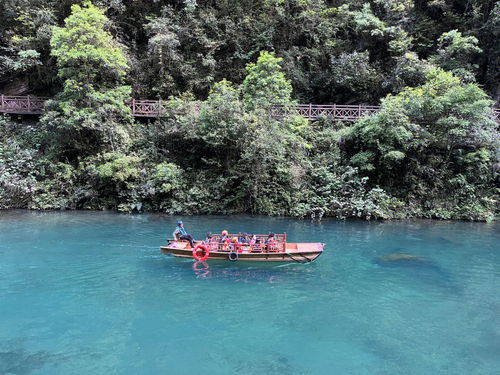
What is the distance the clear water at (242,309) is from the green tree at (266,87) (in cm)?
1061

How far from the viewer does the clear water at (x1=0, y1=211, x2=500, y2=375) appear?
8.41 metres

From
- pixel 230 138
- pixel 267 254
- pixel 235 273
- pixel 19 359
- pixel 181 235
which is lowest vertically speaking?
pixel 19 359

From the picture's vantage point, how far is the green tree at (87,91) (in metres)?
22.8

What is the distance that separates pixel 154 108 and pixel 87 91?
4.80m

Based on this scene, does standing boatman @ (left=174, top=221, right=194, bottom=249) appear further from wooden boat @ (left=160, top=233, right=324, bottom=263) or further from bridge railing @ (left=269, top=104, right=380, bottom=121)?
bridge railing @ (left=269, top=104, right=380, bottom=121)

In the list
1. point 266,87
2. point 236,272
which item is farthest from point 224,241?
point 266,87

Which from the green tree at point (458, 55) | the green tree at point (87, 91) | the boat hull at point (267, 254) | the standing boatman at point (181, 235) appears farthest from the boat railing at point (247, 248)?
the green tree at point (458, 55)

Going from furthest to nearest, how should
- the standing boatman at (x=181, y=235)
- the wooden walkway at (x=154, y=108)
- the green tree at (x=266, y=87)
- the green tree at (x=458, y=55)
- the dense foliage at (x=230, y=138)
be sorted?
the wooden walkway at (x=154, y=108)
the green tree at (x=458, y=55)
the green tree at (x=266, y=87)
the dense foliage at (x=230, y=138)
the standing boatman at (x=181, y=235)

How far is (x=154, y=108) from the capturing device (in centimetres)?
2648

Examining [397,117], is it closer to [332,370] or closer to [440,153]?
[440,153]

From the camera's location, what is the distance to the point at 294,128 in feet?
79.8

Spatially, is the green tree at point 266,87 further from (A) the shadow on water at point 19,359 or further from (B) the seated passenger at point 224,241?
(A) the shadow on water at point 19,359

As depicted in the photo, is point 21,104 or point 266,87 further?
point 21,104

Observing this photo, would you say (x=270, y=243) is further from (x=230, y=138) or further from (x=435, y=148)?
(x=435, y=148)
